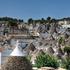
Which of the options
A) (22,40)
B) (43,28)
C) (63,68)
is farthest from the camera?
(43,28)

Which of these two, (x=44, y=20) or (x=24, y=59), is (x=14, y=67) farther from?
(x=44, y=20)

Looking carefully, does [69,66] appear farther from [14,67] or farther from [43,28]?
[43,28]

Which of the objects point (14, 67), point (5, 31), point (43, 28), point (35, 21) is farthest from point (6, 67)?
point (35, 21)

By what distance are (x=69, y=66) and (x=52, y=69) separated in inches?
99.0

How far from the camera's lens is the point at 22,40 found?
313ft

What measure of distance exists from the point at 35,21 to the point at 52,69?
149954 millimetres

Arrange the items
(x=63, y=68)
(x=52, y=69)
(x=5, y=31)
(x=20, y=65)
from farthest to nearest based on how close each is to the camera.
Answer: (x=5, y=31) < (x=63, y=68) < (x=52, y=69) < (x=20, y=65)

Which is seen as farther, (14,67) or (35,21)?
(35,21)

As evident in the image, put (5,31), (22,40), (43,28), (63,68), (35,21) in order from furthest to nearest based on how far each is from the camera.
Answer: (35,21) → (43,28) → (5,31) → (22,40) → (63,68)

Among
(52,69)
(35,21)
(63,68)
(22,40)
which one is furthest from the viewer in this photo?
(35,21)

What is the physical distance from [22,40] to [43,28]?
44.0 m

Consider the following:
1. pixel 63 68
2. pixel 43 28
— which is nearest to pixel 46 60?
pixel 63 68

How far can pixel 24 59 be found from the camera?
25266 millimetres

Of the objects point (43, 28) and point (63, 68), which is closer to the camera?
point (63, 68)
